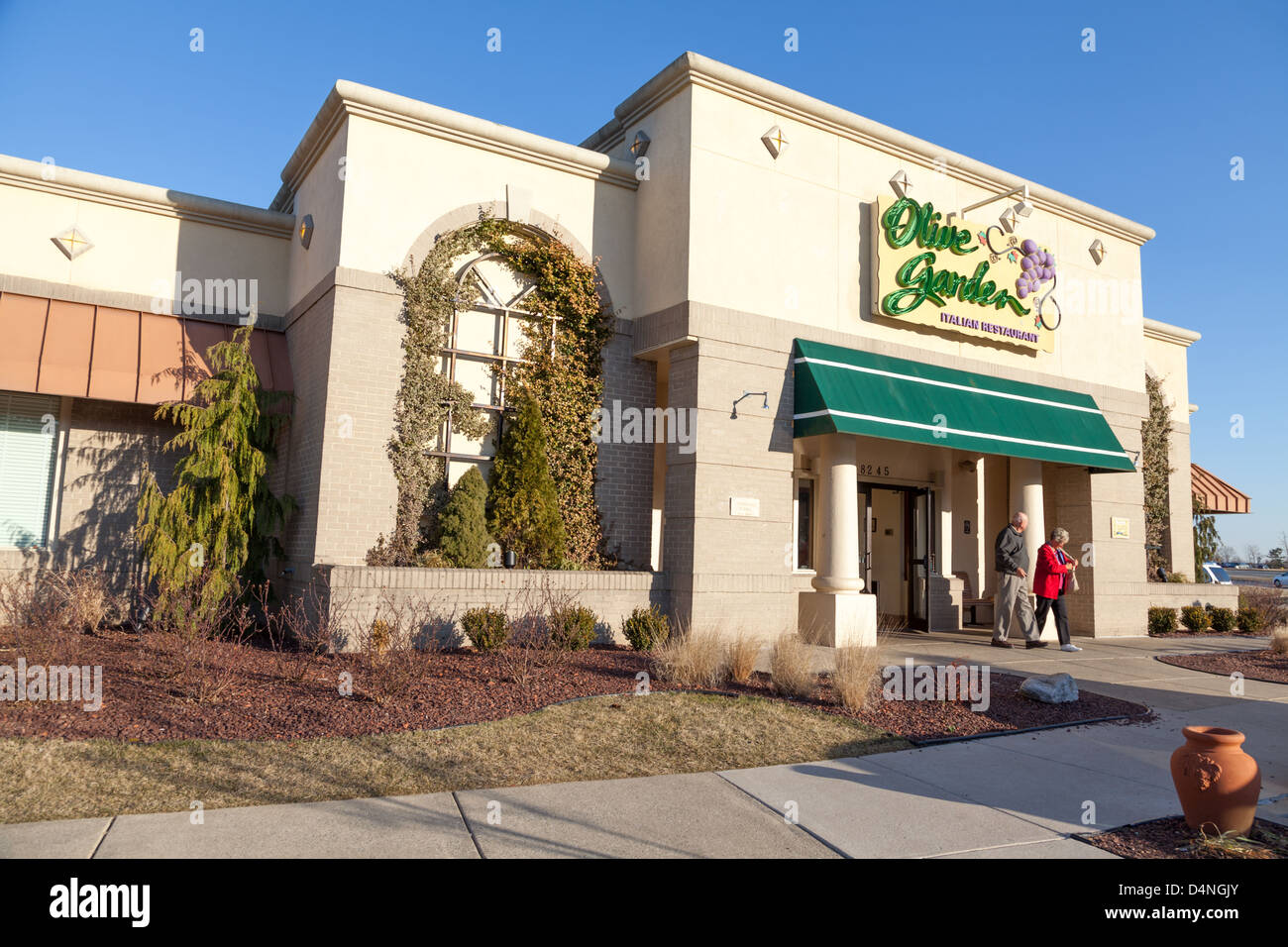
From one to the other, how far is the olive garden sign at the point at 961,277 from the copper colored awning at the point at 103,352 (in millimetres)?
9799

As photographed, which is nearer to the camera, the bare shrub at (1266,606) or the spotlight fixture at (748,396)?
the spotlight fixture at (748,396)

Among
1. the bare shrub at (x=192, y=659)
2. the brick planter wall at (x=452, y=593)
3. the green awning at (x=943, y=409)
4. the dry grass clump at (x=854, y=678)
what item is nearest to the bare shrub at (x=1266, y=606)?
the green awning at (x=943, y=409)

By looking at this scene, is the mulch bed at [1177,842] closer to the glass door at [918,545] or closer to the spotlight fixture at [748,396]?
the spotlight fixture at [748,396]

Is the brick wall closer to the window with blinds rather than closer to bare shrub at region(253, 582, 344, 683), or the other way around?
bare shrub at region(253, 582, 344, 683)

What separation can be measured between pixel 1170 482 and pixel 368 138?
19948 mm

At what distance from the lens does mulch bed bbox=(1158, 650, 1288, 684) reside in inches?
465

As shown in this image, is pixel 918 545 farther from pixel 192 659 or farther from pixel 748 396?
pixel 192 659

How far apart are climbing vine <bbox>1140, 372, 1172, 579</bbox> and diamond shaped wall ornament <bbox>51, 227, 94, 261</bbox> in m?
22.2

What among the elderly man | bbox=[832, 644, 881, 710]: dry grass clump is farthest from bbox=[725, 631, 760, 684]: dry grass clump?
the elderly man

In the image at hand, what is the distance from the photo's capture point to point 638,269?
13820mm

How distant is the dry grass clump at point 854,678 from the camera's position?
8.30 metres

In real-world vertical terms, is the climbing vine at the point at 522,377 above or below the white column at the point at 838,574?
above
